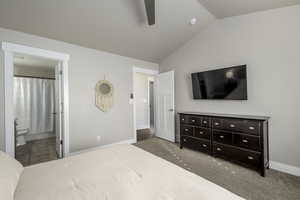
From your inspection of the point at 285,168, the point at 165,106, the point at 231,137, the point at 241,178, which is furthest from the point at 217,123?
the point at 165,106

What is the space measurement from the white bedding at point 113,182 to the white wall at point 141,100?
4.28 meters

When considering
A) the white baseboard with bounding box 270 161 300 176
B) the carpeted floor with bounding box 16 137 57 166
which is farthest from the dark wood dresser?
the carpeted floor with bounding box 16 137 57 166

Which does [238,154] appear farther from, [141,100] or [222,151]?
[141,100]

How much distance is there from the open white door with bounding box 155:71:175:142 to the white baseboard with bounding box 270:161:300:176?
2104 millimetres

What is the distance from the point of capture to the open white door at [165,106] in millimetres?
3852

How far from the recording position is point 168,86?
3.95 m

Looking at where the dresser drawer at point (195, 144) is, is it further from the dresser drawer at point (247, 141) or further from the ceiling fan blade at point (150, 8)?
the ceiling fan blade at point (150, 8)

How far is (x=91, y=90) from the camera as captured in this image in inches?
121

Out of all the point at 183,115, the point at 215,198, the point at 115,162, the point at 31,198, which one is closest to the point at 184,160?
the point at 183,115

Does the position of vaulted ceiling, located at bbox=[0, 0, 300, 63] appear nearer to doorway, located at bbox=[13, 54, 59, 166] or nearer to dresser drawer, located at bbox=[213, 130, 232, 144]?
doorway, located at bbox=[13, 54, 59, 166]

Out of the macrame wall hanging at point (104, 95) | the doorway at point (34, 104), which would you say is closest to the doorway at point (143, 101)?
the macrame wall hanging at point (104, 95)

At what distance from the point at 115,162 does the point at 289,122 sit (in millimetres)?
2807

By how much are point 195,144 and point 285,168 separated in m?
1.47

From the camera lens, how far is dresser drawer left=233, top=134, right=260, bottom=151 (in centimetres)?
217
